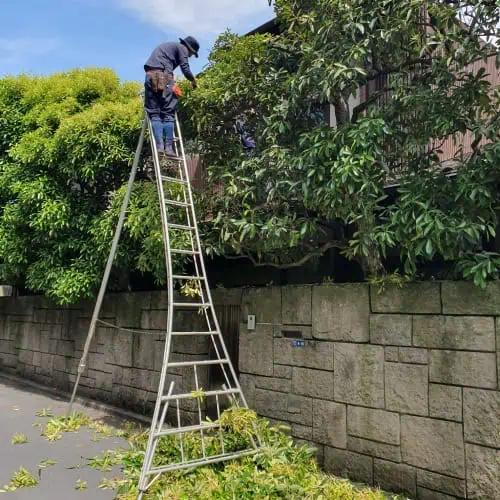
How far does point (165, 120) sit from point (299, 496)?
4334 mm

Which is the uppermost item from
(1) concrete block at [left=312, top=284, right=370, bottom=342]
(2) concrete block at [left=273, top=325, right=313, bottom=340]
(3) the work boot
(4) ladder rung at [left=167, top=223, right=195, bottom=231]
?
(3) the work boot

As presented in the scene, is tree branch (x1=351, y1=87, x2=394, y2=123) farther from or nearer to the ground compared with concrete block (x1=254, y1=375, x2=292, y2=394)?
farther from the ground

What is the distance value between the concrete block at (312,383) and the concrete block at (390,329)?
2.25ft

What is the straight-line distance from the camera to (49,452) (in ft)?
19.9

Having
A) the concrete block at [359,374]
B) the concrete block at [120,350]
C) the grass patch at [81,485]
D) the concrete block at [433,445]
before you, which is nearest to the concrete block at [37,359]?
the concrete block at [120,350]

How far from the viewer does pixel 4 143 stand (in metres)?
9.27

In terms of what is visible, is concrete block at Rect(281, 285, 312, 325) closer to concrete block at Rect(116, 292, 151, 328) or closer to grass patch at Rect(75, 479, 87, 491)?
grass patch at Rect(75, 479, 87, 491)

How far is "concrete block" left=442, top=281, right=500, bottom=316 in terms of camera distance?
4102 mm

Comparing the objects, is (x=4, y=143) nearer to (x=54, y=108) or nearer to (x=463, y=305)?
(x=54, y=108)

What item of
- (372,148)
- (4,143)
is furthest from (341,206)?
(4,143)

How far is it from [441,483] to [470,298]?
1553 millimetres

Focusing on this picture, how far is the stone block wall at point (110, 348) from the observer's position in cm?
715

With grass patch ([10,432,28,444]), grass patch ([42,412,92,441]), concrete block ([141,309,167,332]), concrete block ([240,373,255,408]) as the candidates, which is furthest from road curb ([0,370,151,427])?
concrete block ([240,373,255,408])

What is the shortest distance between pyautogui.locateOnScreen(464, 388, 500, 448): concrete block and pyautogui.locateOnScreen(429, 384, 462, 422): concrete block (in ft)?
0.21
